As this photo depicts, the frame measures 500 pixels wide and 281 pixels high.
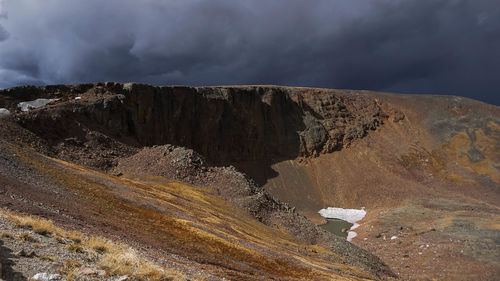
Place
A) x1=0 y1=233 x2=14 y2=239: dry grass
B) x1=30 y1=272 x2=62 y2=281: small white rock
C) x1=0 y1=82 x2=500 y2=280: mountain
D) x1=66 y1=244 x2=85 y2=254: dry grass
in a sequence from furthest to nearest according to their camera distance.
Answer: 1. x1=0 y1=82 x2=500 y2=280: mountain
2. x1=66 y1=244 x2=85 y2=254: dry grass
3. x1=0 y1=233 x2=14 y2=239: dry grass
4. x1=30 y1=272 x2=62 y2=281: small white rock

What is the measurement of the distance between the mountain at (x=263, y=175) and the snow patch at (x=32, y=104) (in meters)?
0.33

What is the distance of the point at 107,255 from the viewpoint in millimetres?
9039

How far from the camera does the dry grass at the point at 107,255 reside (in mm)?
8078

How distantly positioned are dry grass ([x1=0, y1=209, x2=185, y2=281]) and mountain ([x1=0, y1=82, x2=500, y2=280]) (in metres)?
1.35

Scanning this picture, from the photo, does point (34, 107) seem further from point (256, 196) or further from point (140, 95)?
point (256, 196)

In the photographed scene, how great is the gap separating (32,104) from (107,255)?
1355 inches

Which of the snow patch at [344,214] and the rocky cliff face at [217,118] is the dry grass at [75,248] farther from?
the snow patch at [344,214]

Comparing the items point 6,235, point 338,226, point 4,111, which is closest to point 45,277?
point 6,235

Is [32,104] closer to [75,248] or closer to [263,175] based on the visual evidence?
[75,248]

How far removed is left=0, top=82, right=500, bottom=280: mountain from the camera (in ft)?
53.9

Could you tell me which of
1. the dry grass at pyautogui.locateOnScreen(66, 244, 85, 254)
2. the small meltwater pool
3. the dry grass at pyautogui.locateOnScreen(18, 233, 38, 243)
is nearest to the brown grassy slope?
the dry grass at pyautogui.locateOnScreen(66, 244, 85, 254)

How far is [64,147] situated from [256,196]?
18621 millimetres

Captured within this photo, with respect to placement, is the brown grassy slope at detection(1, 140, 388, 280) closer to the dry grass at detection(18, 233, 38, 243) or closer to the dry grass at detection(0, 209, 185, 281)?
the dry grass at detection(0, 209, 185, 281)

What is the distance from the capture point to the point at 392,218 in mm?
44656
